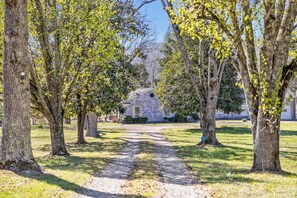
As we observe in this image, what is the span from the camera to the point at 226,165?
10117mm

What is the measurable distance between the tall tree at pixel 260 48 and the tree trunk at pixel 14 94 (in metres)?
4.13

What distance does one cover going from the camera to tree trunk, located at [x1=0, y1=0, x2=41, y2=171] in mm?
8188

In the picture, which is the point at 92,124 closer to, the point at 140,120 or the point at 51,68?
the point at 51,68

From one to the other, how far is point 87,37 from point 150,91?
31.7 metres

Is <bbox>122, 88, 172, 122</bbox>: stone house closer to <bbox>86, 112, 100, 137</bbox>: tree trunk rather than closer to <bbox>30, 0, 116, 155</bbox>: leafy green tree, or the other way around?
<bbox>86, 112, 100, 137</bbox>: tree trunk

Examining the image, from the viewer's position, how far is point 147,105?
45250mm

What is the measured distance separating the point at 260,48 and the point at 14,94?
628 cm

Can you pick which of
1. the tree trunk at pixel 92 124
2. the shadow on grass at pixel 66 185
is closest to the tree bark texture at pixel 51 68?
the shadow on grass at pixel 66 185

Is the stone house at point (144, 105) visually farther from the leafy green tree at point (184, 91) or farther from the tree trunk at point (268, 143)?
the tree trunk at point (268, 143)

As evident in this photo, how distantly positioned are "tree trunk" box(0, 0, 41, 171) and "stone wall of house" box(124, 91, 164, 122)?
36375 millimetres

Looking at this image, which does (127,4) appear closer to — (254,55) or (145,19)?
(145,19)

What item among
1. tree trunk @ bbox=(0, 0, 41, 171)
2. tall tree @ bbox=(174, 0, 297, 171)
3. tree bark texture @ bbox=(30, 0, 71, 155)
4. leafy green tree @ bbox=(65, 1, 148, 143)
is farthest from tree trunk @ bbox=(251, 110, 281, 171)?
leafy green tree @ bbox=(65, 1, 148, 143)

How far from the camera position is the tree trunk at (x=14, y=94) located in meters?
8.19

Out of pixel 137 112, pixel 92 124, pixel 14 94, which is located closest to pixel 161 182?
pixel 14 94
